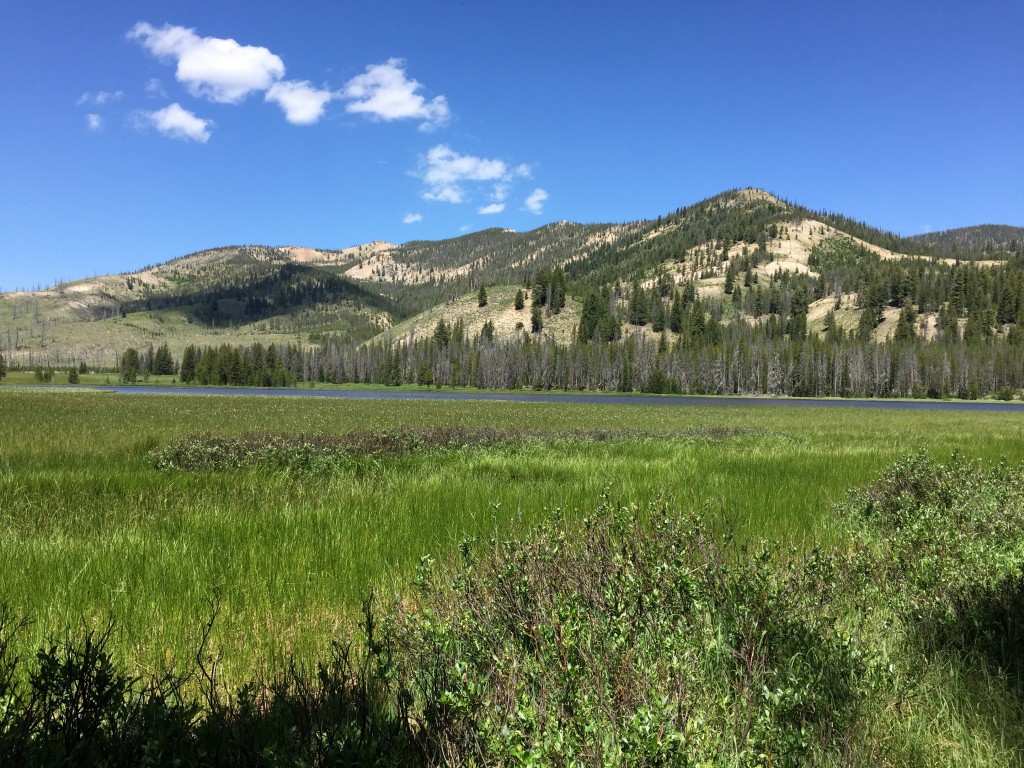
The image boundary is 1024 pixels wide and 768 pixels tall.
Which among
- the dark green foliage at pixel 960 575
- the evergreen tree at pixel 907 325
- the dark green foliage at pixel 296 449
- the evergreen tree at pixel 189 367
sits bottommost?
the dark green foliage at pixel 296 449

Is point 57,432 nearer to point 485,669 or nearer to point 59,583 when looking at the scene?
point 59,583

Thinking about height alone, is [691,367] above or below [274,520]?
above

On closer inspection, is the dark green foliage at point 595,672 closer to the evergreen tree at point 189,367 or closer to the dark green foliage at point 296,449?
the dark green foliage at point 296,449

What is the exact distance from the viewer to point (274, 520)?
321 inches

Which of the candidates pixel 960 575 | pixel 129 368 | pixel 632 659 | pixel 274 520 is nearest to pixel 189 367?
pixel 129 368

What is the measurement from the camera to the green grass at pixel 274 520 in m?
4.78

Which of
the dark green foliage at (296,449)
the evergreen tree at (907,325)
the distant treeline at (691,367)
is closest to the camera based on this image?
the dark green foliage at (296,449)

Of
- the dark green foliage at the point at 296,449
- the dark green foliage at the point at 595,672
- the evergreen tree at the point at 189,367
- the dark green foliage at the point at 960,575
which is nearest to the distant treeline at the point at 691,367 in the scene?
the evergreen tree at the point at 189,367

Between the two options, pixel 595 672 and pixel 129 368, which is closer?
pixel 595 672

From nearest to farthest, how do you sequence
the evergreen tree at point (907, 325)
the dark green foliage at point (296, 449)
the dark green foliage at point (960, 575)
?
the dark green foliage at point (960, 575) < the dark green foliage at point (296, 449) < the evergreen tree at point (907, 325)

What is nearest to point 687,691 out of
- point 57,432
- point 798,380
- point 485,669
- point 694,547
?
point 485,669

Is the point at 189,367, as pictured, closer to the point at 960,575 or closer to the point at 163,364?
the point at 163,364

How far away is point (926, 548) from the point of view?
228 inches

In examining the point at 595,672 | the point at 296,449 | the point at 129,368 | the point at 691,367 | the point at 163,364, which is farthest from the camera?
the point at 163,364
